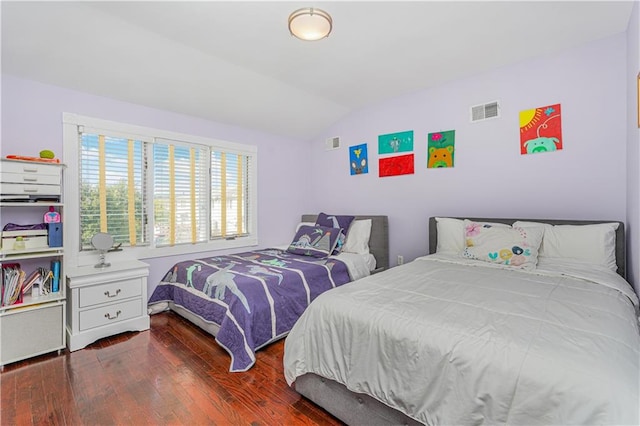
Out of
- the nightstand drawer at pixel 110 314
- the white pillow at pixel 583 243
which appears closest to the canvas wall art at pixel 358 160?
the white pillow at pixel 583 243

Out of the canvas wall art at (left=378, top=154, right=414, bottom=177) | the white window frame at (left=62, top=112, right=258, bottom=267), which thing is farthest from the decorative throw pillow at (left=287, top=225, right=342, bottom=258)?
the canvas wall art at (left=378, top=154, right=414, bottom=177)

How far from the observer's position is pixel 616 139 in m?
2.33

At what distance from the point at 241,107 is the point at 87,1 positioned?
165cm

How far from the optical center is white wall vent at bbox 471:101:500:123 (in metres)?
2.88

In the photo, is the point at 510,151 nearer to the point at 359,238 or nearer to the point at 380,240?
the point at 380,240

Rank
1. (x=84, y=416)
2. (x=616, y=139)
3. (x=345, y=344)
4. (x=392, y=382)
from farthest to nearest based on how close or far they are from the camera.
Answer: (x=616, y=139), (x=84, y=416), (x=345, y=344), (x=392, y=382)

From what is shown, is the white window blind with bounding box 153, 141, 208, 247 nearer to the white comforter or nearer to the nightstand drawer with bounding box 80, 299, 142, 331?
the nightstand drawer with bounding box 80, 299, 142, 331

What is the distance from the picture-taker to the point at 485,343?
109 cm

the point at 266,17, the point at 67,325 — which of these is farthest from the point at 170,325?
the point at 266,17

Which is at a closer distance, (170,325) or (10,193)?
(10,193)

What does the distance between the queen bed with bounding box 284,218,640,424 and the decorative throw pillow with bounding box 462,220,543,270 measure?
0.02 metres

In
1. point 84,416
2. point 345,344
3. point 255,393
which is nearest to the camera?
point 345,344

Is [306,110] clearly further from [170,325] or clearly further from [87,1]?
[170,325]

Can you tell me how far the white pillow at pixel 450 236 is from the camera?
2.76 metres
